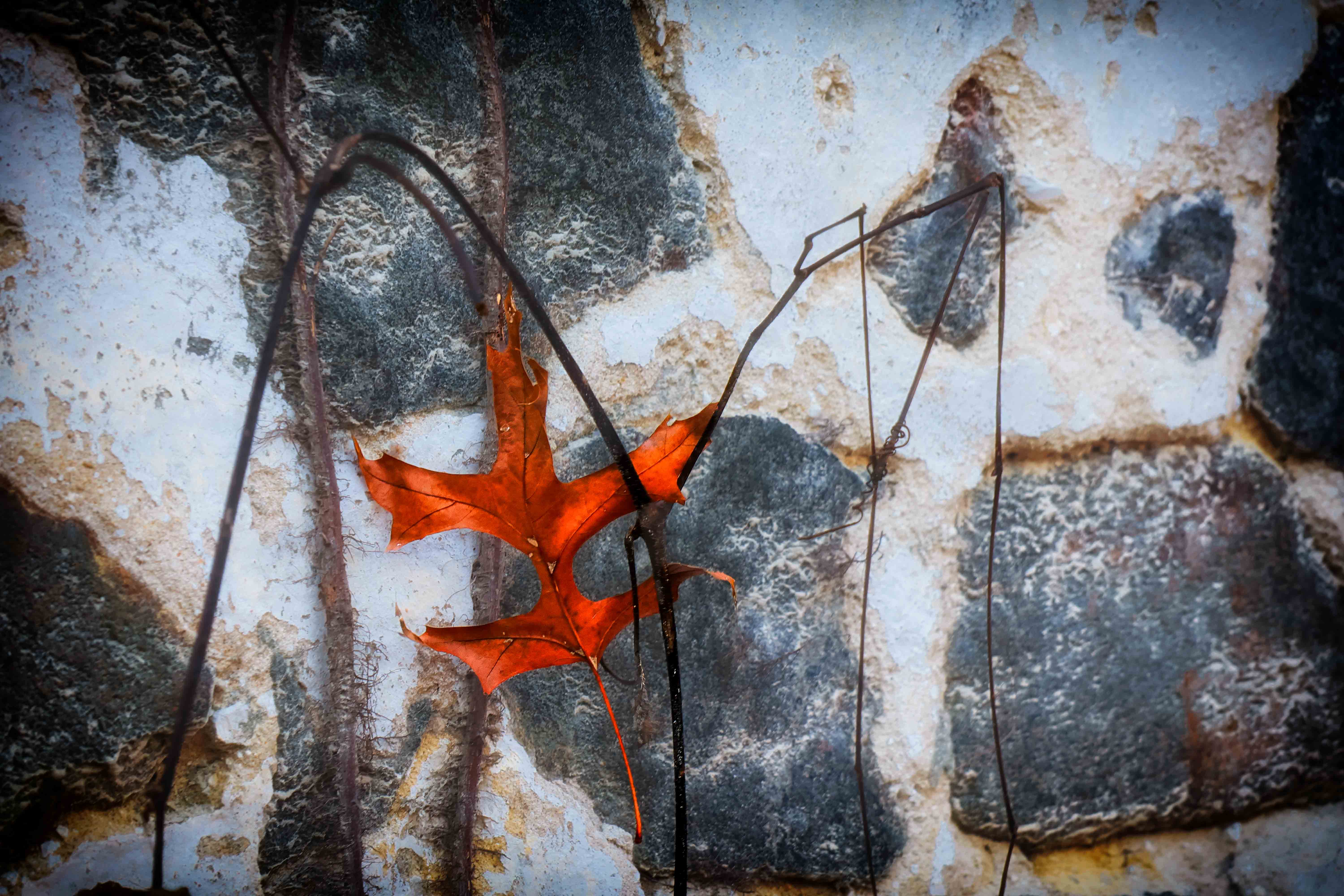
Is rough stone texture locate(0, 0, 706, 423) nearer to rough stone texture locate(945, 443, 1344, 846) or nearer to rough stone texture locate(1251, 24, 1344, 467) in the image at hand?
rough stone texture locate(945, 443, 1344, 846)

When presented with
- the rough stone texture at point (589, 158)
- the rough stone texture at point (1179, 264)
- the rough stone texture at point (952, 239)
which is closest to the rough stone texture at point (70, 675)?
the rough stone texture at point (589, 158)

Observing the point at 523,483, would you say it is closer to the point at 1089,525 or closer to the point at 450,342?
the point at 450,342

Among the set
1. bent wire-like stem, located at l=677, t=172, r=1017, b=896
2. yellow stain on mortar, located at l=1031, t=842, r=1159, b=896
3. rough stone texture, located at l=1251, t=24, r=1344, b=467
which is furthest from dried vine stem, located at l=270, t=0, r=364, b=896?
rough stone texture, located at l=1251, t=24, r=1344, b=467

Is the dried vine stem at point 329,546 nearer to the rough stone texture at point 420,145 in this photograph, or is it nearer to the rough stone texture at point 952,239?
the rough stone texture at point 420,145

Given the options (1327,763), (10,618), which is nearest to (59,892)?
(10,618)

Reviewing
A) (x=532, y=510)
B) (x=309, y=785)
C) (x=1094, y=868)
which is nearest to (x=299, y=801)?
(x=309, y=785)

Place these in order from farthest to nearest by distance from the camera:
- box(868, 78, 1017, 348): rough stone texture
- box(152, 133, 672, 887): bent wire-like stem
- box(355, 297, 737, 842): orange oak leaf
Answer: box(868, 78, 1017, 348): rough stone texture → box(355, 297, 737, 842): orange oak leaf → box(152, 133, 672, 887): bent wire-like stem

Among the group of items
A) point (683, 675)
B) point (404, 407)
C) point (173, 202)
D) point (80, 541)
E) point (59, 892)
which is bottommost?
point (59, 892)
